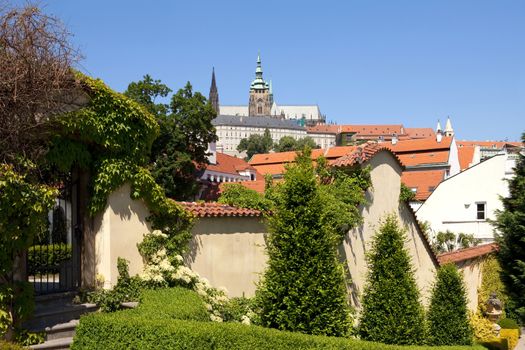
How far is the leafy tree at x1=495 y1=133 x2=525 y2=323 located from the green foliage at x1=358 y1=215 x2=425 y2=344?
4.03 m

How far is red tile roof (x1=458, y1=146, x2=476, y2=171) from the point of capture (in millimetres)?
66213

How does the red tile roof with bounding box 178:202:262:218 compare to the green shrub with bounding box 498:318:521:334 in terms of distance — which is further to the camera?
the green shrub with bounding box 498:318:521:334

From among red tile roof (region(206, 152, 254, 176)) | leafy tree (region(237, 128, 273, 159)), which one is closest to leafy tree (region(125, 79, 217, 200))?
red tile roof (region(206, 152, 254, 176))

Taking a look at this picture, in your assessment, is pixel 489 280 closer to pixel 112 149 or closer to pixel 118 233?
pixel 118 233

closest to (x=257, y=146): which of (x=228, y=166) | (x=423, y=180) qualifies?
(x=228, y=166)

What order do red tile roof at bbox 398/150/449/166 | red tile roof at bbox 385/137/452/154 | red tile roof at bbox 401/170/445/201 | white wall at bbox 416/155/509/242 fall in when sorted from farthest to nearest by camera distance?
red tile roof at bbox 385/137/452/154
red tile roof at bbox 398/150/449/166
red tile roof at bbox 401/170/445/201
white wall at bbox 416/155/509/242

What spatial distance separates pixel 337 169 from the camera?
680 inches

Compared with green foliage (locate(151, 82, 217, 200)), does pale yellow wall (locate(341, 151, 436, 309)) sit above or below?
below

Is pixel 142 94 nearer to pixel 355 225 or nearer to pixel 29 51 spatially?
pixel 355 225

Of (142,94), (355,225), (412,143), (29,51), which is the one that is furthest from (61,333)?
(412,143)

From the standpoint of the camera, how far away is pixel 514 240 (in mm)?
14641

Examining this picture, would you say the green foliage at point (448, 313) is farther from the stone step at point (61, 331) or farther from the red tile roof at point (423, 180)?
the red tile roof at point (423, 180)

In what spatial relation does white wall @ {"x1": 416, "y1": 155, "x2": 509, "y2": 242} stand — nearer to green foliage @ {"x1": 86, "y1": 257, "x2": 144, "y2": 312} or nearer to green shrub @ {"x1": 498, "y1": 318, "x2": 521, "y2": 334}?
green shrub @ {"x1": 498, "y1": 318, "x2": 521, "y2": 334}

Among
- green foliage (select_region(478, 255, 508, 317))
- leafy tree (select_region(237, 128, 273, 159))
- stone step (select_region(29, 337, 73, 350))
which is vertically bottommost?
green foliage (select_region(478, 255, 508, 317))
